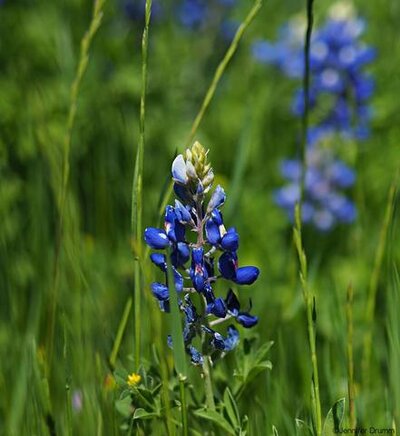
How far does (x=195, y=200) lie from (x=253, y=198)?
2.13 metres

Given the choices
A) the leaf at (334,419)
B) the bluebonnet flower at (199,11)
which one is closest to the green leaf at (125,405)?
the leaf at (334,419)

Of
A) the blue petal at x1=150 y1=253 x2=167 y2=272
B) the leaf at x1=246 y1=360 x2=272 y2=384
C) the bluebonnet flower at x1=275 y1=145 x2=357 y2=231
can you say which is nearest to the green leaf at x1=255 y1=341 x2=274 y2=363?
the leaf at x1=246 y1=360 x2=272 y2=384

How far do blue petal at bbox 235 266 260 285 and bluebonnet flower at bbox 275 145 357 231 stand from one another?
78.1 inches

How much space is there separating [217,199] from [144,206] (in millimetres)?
1637

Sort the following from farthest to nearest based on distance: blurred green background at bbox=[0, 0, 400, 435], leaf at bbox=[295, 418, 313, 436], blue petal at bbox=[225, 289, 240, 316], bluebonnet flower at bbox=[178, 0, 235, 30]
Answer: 1. bluebonnet flower at bbox=[178, 0, 235, 30]
2. blurred green background at bbox=[0, 0, 400, 435]
3. blue petal at bbox=[225, 289, 240, 316]
4. leaf at bbox=[295, 418, 313, 436]

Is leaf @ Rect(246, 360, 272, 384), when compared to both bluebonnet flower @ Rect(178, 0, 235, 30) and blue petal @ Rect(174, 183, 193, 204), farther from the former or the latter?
bluebonnet flower @ Rect(178, 0, 235, 30)

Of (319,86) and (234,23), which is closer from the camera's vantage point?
(319,86)

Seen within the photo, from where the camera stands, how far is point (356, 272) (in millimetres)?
3182

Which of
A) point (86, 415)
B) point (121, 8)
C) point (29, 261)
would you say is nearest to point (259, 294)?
point (29, 261)

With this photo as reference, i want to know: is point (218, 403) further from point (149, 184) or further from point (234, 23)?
point (234, 23)

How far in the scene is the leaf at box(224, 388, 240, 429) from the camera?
5.14 feet

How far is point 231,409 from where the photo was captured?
1.58 m

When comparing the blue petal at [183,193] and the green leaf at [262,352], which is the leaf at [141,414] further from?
the blue petal at [183,193]

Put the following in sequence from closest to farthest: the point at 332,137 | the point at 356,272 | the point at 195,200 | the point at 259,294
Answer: the point at 195,200
the point at 259,294
the point at 356,272
the point at 332,137
